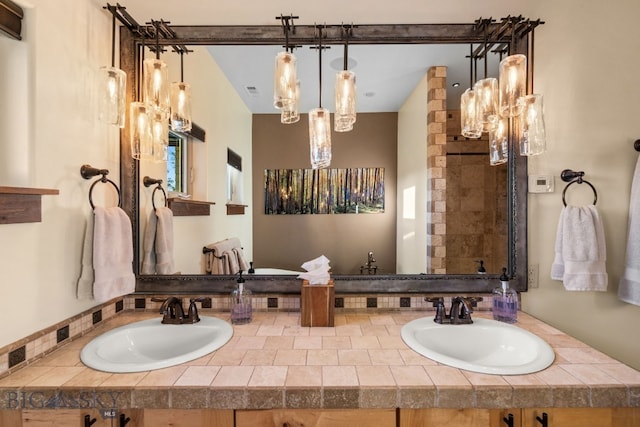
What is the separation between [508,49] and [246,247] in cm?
173

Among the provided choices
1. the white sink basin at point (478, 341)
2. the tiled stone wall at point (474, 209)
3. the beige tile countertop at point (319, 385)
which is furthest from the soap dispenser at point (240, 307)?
the tiled stone wall at point (474, 209)

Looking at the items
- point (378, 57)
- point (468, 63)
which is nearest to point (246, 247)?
point (378, 57)

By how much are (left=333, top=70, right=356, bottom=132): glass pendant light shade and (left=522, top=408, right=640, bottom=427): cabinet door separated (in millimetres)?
1292

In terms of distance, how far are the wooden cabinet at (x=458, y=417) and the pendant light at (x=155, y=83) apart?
64.4 inches

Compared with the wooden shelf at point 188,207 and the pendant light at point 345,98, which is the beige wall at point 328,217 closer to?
the pendant light at point 345,98

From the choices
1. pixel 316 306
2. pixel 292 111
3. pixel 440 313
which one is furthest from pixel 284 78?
pixel 440 313

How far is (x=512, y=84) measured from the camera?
4.50ft

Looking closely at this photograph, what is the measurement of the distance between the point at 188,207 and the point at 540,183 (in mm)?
1820

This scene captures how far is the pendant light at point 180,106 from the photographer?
1497 mm

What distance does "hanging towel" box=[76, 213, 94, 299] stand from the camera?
120cm

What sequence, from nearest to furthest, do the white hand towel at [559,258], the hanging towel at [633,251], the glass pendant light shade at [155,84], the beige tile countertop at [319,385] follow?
1. the beige tile countertop at [319,385]
2. the hanging towel at [633,251]
3. the white hand towel at [559,258]
4. the glass pendant light shade at [155,84]

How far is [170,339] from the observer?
1.31 metres

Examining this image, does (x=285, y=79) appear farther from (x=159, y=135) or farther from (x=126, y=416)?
(x=126, y=416)

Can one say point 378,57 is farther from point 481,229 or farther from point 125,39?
point 125,39
